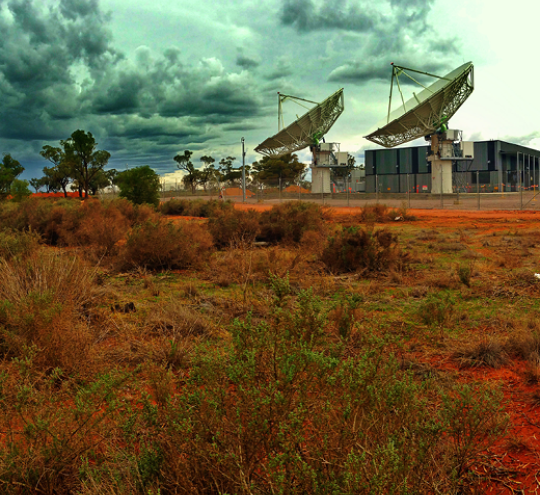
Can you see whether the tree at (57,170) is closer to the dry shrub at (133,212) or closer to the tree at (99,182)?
the tree at (99,182)

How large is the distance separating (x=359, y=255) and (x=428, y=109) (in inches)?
1647

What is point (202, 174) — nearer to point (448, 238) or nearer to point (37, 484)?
point (448, 238)

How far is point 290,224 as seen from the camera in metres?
14.0

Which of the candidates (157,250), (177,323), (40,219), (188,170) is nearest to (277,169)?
(188,170)

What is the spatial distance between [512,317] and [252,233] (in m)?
8.52

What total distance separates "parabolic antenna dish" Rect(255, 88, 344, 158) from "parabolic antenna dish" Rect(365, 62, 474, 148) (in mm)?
6536

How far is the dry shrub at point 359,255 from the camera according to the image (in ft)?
→ 31.8

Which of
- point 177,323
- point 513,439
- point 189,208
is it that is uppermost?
point 189,208

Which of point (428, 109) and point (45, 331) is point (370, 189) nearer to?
point (428, 109)

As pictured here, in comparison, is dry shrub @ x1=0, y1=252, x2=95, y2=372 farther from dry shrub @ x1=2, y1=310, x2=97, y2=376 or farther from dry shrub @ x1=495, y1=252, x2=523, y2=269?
dry shrub @ x1=495, y1=252, x2=523, y2=269

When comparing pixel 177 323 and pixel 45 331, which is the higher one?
pixel 45 331

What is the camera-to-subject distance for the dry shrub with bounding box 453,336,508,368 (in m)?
4.81

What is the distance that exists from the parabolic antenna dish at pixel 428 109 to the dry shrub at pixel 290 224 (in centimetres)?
3586

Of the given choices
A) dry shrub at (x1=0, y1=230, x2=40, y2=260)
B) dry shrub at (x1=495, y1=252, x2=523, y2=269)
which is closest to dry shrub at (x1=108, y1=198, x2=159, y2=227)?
dry shrub at (x1=0, y1=230, x2=40, y2=260)
